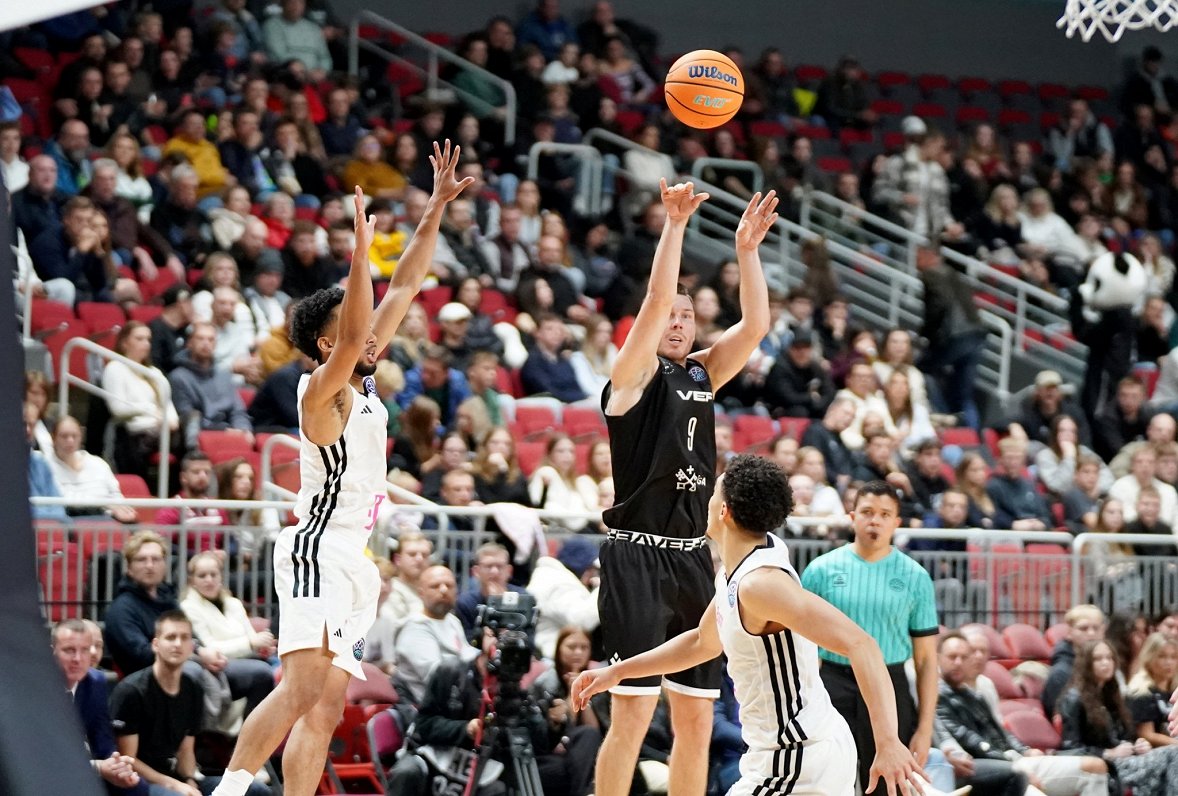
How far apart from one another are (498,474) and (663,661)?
5.52 meters

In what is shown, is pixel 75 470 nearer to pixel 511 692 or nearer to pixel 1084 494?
pixel 511 692

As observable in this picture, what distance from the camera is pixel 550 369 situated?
13625 mm

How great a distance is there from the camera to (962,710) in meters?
10.0

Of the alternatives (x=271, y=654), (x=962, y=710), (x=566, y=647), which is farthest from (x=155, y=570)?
(x=962, y=710)

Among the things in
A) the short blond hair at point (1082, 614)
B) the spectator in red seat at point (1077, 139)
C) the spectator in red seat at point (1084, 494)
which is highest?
the spectator in red seat at point (1077, 139)

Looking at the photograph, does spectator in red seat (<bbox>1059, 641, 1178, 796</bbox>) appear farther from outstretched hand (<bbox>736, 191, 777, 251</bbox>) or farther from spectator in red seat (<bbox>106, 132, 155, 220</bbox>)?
spectator in red seat (<bbox>106, 132, 155, 220</bbox>)

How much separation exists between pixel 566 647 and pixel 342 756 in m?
1.32

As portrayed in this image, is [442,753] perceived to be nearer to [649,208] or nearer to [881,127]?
[649,208]

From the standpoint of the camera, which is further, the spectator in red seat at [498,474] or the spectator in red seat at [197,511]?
the spectator in red seat at [498,474]

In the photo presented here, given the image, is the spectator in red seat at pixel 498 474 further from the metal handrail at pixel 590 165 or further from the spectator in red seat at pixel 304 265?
the metal handrail at pixel 590 165

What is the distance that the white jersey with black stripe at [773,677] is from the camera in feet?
18.9

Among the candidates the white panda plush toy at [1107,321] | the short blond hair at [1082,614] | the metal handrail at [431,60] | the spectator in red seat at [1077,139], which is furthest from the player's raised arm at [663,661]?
Answer: the spectator in red seat at [1077,139]

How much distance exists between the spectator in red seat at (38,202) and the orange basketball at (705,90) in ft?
20.1

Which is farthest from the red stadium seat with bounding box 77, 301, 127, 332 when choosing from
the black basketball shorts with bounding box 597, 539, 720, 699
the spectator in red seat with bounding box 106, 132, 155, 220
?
the black basketball shorts with bounding box 597, 539, 720, 699
